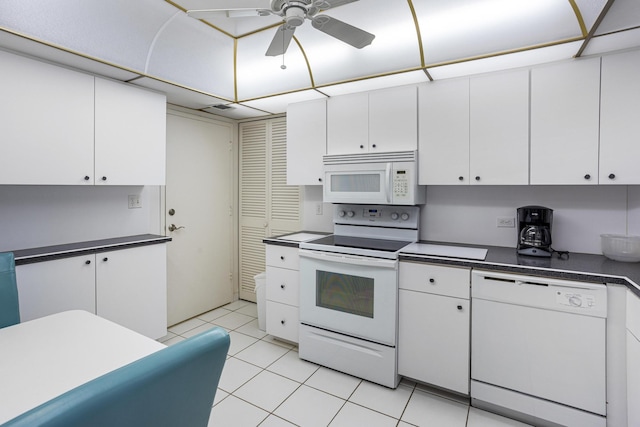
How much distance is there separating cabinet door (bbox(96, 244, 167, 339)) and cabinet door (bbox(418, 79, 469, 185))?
2435 mm

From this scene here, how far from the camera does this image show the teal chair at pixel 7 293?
1.44m

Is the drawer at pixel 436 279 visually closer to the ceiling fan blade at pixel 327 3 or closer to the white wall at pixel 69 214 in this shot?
the ceiling fan blade at pixel 327 3

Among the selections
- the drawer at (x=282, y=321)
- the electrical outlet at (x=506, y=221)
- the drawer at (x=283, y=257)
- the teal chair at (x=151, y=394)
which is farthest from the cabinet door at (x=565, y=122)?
the teal chair at (x=151, y=394)

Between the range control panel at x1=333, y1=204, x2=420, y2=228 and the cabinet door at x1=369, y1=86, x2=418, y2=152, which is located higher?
the cabinet door at x1=369, y1=86, x2=418, y2=152

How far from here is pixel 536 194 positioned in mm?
2506

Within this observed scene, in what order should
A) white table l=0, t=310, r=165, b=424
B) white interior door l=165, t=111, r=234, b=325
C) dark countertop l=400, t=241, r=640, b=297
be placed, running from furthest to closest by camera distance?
white interior door l=165, t=111, r=234, b=325
dark countertop l=400, t=241, r=640, b=297
white table l=0, t=310, r=165, b=424

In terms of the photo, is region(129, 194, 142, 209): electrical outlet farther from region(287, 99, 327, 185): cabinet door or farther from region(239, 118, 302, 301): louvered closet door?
region(287, 99, 327, 185): cabinet door

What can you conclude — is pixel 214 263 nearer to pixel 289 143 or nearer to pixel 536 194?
pixel 289 143

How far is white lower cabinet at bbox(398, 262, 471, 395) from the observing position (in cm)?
219

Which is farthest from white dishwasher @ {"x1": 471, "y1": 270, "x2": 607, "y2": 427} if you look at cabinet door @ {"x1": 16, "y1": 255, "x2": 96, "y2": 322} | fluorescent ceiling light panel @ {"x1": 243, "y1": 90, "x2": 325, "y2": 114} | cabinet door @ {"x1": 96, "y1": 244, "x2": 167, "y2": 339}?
cabinet door @ {"x1": 16, "y1": 255, "x2": 96, "y2": 322}

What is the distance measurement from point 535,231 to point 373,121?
1507 millimetres

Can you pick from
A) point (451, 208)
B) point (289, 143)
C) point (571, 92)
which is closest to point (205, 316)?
point (289, 143)

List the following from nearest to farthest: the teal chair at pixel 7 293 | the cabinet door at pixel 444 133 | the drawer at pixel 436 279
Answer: the teal chair at pixel 7 293 < the drawer at pixel 436 279 < the cabinet door at pixel 444 133

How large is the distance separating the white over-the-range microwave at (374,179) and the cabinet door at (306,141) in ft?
0.64
